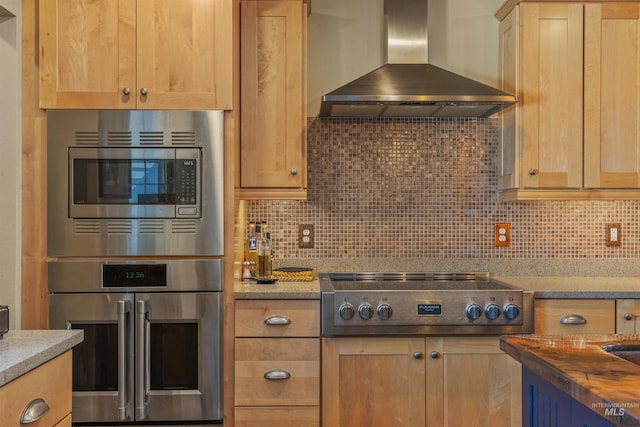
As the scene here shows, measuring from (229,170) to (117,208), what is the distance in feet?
1.62

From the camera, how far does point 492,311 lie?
2342mm

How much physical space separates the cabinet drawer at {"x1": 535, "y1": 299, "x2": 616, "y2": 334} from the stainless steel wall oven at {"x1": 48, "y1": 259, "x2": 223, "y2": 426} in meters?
1.42

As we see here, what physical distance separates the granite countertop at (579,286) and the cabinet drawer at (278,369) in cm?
104

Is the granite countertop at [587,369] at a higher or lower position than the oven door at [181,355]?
higher

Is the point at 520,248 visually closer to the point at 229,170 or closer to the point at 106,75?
the point at 229,170

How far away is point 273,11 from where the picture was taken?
2635 mm

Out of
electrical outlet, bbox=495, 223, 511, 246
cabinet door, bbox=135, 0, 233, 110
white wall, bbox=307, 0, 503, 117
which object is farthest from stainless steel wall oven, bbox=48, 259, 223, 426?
electrical outlet, bbox=495, 223, 511, 246

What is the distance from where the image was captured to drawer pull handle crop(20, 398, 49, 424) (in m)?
1.27

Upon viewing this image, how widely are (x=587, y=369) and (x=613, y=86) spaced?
2.01 metres

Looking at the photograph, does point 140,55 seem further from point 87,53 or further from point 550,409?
point 550,409

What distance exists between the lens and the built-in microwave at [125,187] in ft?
7.55

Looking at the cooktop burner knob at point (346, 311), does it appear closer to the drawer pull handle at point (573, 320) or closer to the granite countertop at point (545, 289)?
the granite countertop at point (545, 289)

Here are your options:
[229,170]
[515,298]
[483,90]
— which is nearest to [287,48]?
[229,170]

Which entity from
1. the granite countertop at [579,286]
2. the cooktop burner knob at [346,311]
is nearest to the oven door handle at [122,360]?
the cooktop burner knob at [346,311]
